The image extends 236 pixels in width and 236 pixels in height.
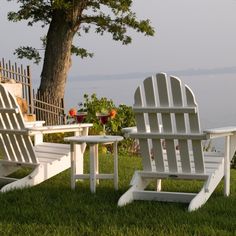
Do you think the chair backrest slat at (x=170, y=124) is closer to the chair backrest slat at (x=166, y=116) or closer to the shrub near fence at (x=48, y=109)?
the chair backrest slat at (x=166, y=116)

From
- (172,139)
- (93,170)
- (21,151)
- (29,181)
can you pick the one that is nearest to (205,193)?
(172,139)

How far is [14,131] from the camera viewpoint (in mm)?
6070

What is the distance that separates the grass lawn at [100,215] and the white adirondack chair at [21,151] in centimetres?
15

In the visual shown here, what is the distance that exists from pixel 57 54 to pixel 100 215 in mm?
11237

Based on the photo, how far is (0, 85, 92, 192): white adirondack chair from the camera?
6.02m

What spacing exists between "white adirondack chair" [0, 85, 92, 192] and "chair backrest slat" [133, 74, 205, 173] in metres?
1.17

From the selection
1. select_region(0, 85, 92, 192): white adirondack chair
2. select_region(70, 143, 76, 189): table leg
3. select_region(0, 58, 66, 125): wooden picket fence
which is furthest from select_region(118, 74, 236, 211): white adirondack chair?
select_region(0, 58, 66, 125): wooden picket fence

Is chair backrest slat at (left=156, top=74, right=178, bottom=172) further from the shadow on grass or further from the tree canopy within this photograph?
the tree canopy

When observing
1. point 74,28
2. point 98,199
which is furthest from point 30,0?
point 98,199

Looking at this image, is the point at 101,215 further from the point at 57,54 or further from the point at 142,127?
the point at 57,54

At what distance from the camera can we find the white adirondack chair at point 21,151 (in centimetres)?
602

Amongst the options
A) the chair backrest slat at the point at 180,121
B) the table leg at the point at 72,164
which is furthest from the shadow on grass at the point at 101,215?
the chair backrest slat at the point at 180,121

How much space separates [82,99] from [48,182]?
284 inches

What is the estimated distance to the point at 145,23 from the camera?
645 inches
